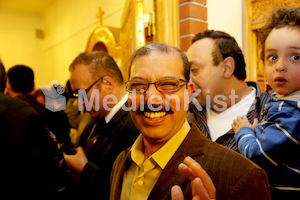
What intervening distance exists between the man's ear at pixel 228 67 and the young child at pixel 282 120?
417 mm

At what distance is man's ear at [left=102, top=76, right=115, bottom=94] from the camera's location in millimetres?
1991

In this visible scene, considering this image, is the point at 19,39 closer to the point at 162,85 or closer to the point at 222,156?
the point at 162,85

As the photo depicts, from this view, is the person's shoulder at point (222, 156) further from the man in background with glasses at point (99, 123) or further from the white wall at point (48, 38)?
the white wall at point (48, 38)

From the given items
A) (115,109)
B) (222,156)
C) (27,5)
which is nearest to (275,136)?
(222,156)

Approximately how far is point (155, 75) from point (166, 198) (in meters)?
0.47

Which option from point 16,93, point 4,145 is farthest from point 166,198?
point 16,93

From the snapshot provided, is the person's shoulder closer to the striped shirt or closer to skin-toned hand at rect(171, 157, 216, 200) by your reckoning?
the striped shirt

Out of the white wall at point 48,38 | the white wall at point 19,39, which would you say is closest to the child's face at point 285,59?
the white wall at point 48,38

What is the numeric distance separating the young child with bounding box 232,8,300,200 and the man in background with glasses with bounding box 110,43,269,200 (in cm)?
21

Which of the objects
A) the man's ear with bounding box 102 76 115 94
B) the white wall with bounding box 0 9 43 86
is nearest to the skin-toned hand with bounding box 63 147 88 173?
the man's ear with bounding box 102 76 115 94

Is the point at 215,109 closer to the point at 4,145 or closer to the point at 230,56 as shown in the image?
the point at 230,56

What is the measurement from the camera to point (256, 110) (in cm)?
142

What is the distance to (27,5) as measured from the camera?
6754 millimetres

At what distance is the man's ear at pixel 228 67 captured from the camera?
160 cm
